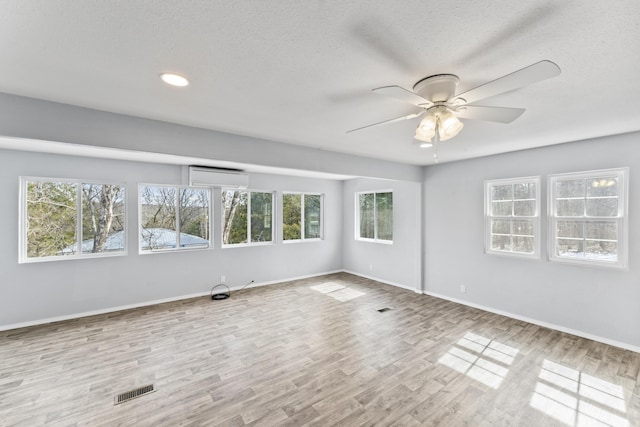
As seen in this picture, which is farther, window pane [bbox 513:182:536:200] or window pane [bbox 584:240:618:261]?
window pane [bbox 513:182:536:200]

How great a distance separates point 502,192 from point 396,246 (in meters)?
2.24

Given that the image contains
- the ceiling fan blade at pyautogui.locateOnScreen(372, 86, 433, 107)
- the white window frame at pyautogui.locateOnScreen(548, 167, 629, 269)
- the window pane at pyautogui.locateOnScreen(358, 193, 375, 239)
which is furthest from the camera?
the window pane at pyautogui.locateOnScreen(358, 193, 375, 239)

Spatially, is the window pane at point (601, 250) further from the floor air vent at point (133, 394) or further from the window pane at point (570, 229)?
the floor air vent at point (133, 394)

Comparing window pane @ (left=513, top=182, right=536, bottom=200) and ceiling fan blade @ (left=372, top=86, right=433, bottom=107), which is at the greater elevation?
ceiling fan blade @ (left=372, top=86, right=433, bottom=107)

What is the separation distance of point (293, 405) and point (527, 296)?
3589 millimetres

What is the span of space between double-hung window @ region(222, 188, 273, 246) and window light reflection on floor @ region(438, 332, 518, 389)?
411 centimetres

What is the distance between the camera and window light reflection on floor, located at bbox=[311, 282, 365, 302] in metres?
5.08

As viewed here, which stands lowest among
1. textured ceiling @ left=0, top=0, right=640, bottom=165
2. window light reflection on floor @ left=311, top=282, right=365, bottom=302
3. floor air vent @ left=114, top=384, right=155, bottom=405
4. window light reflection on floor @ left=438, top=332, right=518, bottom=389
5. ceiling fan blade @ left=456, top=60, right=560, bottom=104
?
floor air vent @ left=114, top=384, right=155, bottom=405

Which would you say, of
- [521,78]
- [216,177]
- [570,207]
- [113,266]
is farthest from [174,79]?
[570,207]

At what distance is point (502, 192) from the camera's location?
165 inches

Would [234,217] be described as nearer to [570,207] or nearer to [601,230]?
[570,207]

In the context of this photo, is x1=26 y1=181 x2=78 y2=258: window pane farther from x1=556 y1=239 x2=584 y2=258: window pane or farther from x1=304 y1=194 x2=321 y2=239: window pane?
x1=556 y1=239 x2=584 y2=258: window pane

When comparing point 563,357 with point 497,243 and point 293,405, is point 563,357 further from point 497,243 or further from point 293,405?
point 293,405

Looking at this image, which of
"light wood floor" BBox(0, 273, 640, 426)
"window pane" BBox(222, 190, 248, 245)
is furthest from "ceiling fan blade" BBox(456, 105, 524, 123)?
"window pane" BBox(222, 190, 248, 245)
